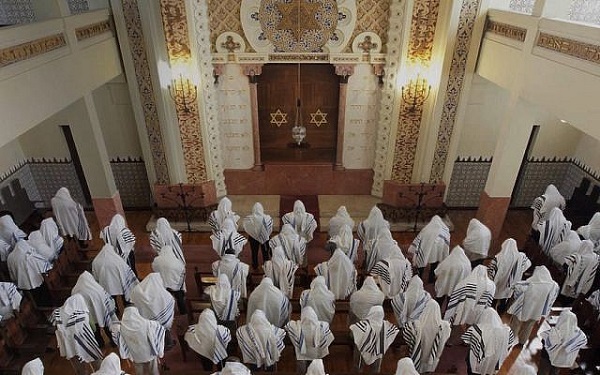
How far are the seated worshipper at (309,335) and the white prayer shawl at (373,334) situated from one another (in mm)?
327

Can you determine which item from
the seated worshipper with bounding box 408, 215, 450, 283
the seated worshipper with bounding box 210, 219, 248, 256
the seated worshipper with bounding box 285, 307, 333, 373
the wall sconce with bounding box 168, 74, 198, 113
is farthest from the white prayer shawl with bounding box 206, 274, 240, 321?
the wall sconce with bounding box 168, 74, 198, 113

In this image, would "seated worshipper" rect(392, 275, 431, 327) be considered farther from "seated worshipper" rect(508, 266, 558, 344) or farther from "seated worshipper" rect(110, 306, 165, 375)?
"seated worshipper" rect(110, 306, 165, 375)

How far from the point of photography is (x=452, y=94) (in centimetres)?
737

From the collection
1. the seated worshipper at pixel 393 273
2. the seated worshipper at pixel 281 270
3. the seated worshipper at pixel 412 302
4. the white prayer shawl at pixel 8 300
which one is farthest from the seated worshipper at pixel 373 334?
the white prayer shawl at pixel 8 300

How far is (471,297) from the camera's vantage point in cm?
512

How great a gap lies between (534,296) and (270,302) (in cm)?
314

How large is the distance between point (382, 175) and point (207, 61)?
3.88m

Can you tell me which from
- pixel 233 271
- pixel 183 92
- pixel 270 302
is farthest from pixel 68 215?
pixel 270 302

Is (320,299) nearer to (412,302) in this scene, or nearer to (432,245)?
(412,302)

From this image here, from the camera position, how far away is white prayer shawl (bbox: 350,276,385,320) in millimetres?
5051

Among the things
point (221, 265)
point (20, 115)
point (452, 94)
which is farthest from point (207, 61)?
point (452, 94)

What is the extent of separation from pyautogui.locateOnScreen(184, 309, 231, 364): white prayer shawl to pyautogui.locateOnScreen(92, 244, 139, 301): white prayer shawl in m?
1.55

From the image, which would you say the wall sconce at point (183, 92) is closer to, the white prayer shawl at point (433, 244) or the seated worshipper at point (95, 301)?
the seated worshipper at point (95, 301)

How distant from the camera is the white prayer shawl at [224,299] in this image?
5008 mm
